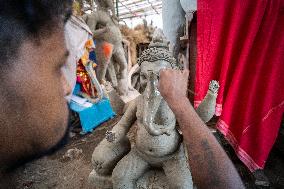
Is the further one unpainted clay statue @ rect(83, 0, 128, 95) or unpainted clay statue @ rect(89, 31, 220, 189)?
unpainted clay statue @ rect(83, 0, 128, 95)

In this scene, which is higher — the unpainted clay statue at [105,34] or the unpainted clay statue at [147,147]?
the unpainted clay statue at [105,34]

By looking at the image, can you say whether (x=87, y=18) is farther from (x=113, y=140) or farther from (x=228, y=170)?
(x=228, y=170)

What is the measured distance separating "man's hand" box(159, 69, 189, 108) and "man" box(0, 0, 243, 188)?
597 mm

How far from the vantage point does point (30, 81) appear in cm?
67

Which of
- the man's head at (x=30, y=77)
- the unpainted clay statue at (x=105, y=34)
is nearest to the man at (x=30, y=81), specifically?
the man's head at (x=30, y=77)

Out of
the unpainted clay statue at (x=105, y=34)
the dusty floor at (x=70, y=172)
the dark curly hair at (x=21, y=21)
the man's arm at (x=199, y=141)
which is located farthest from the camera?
the unpainted clay statue at (x=105, y=34)

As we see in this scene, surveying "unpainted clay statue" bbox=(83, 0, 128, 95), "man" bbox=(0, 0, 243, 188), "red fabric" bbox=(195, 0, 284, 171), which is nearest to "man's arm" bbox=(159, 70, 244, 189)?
"man" bbox=(0, 0, 243, 188)

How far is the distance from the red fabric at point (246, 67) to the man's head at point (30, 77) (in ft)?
5.08

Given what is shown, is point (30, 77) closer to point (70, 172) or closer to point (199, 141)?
point (199, 141)

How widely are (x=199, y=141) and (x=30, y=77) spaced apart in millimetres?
892

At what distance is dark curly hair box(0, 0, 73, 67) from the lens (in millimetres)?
587

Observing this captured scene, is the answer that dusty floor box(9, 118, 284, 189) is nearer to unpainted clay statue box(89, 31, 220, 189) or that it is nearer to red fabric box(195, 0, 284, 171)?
red fabric box(195, 0, 284, 171)

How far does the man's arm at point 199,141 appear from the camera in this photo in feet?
4.07

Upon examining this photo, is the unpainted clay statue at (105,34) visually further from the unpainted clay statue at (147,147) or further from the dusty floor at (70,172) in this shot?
the unpainted clay statue at (147,147)
